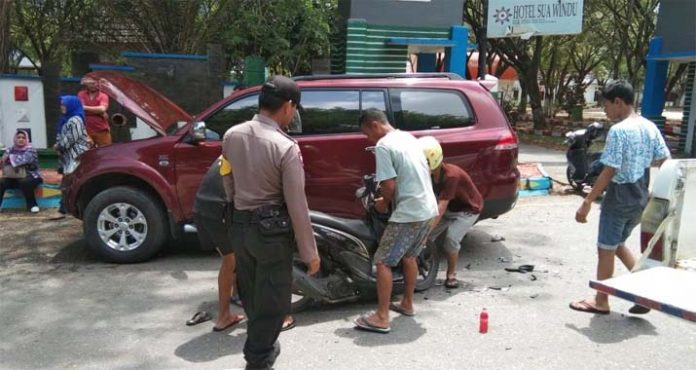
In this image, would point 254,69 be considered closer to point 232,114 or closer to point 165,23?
point 165,23

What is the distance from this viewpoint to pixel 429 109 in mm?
6152

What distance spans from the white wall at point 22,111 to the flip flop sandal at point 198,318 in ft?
22.6

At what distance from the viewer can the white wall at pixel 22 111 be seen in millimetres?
9852

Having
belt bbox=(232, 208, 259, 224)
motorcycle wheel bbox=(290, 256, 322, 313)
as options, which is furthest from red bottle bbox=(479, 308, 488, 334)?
belt bbox=(232, 208, 259, 224)

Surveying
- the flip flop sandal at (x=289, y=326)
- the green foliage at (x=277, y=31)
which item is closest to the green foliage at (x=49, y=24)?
the green foliage at (x=277, y=31)

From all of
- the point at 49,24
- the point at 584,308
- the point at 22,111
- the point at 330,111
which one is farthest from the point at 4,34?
the point at 584,308

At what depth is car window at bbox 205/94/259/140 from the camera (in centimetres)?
603

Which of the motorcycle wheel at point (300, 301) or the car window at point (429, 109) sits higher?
the car window at point (429, 109)

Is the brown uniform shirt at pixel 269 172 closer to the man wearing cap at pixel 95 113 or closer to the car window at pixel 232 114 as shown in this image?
the car window at pixel 232 114

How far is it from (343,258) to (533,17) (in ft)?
28.7

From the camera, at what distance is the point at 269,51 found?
1115cm

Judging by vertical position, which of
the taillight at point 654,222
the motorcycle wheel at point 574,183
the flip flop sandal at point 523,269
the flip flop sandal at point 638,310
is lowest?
the flip flop sandal at point 523,269

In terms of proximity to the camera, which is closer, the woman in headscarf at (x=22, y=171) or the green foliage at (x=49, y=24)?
the woman in headscarf at (x=22, y=171)

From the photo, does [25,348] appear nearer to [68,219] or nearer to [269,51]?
[68,219]
